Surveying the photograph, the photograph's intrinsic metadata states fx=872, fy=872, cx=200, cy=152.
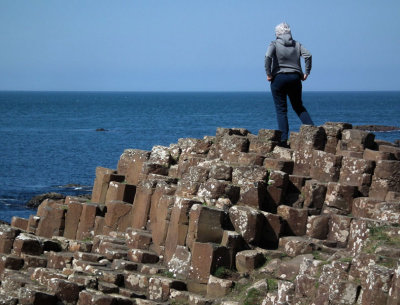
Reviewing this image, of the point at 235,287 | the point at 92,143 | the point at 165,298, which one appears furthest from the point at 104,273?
the point at 92,143

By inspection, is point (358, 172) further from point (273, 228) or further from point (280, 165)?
point (273, 228)

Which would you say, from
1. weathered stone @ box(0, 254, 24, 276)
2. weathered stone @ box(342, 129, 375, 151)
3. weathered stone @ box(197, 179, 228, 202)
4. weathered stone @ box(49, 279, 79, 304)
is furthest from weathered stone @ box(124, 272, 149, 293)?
weathered stone @ box(342, 129, 375, 151)

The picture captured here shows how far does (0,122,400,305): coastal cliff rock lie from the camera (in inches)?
640

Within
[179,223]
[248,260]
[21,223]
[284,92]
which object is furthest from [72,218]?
[248,260]

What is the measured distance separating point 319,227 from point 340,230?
0.61m

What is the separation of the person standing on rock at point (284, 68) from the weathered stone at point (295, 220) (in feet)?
9.61

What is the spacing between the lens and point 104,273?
1806 centimetres

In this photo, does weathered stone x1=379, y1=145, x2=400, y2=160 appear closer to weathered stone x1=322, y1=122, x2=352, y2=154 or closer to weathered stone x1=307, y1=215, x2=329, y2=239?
weathered stone x1=322, y1=122, x2=352, y2=154

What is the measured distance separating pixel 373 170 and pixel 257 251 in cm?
309

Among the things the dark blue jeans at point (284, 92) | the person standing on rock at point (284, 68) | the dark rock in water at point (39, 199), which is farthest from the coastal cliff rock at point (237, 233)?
the dark rock in water at point (39, 199)

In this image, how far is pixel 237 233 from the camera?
1761 cm

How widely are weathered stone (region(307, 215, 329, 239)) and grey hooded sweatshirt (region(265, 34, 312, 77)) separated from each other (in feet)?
13.8

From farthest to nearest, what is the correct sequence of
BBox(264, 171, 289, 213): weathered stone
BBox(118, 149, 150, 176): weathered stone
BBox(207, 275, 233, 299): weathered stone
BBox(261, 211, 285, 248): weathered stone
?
BBox(118, 149, 150, 176): weathered stone
BBox(264, 171, 289, 213): weathered stone
BBox(261, 211, 285, 248): weathered stone
BBox(207, 275, 233, 299): weathered stone

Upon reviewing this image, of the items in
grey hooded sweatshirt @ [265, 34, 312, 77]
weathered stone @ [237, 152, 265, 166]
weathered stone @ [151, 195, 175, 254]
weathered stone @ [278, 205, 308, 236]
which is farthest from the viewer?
grey hooded sweatshirt @ [265, 34, 312, 77]
